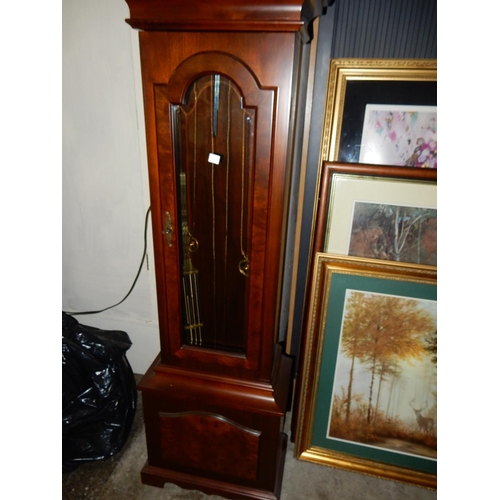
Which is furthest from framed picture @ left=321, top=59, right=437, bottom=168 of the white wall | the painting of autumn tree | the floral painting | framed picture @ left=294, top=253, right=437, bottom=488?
the white wall

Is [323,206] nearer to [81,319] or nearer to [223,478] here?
[223,478]

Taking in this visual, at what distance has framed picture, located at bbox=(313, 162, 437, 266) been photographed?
1.14m

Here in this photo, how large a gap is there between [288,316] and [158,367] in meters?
0.63

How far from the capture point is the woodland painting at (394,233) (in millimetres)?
1180

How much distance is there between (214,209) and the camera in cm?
101

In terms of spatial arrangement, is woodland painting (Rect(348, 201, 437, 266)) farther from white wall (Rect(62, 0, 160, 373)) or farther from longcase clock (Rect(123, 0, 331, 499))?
white wall (Rect(62, 0, 160, 373))

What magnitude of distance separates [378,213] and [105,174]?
116 centimetres

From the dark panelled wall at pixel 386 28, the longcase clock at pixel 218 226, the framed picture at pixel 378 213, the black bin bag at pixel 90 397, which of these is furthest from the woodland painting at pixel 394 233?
the black bin bag at pixel 90 397

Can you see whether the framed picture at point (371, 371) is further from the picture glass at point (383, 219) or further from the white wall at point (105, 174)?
the white wall at point (105, 174)

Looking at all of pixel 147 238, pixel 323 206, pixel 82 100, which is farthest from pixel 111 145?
pixel 323 206

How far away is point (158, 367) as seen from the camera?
118 centimetres

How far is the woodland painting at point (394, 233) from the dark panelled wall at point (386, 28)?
20.1 inches
